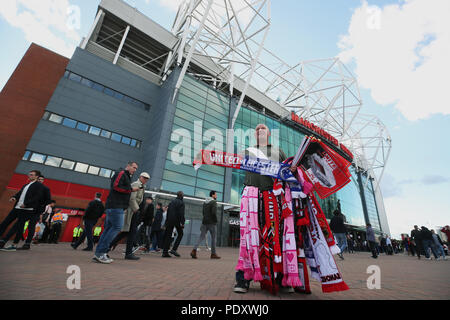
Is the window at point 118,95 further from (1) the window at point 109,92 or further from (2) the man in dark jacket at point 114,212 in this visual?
(2) the man in dark jacket at point 114,212

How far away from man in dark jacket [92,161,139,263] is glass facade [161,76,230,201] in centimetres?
1216

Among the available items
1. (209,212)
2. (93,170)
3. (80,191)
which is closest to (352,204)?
(209,212)

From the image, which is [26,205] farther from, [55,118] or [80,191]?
[55,118]

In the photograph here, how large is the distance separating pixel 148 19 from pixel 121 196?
79.9 feet

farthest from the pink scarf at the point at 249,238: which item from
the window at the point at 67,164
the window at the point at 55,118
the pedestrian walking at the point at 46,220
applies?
the window at the point at 55,118

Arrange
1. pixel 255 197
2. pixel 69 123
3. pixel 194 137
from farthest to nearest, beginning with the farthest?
pixel 194 137, pixel 69 123, pixel 255 197

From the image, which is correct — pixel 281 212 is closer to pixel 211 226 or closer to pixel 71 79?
pixel 211 226

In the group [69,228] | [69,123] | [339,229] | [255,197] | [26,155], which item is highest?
[69,123]

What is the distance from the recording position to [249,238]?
7.32 feet

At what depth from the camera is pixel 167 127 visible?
17531 millimetres

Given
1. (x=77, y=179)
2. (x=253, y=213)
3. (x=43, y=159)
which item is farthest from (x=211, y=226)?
(x=43, y=159)

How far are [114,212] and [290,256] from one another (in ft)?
11.2

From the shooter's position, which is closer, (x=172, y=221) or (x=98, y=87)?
(x=172, y=221)

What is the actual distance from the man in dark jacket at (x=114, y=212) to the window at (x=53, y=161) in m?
15.1
